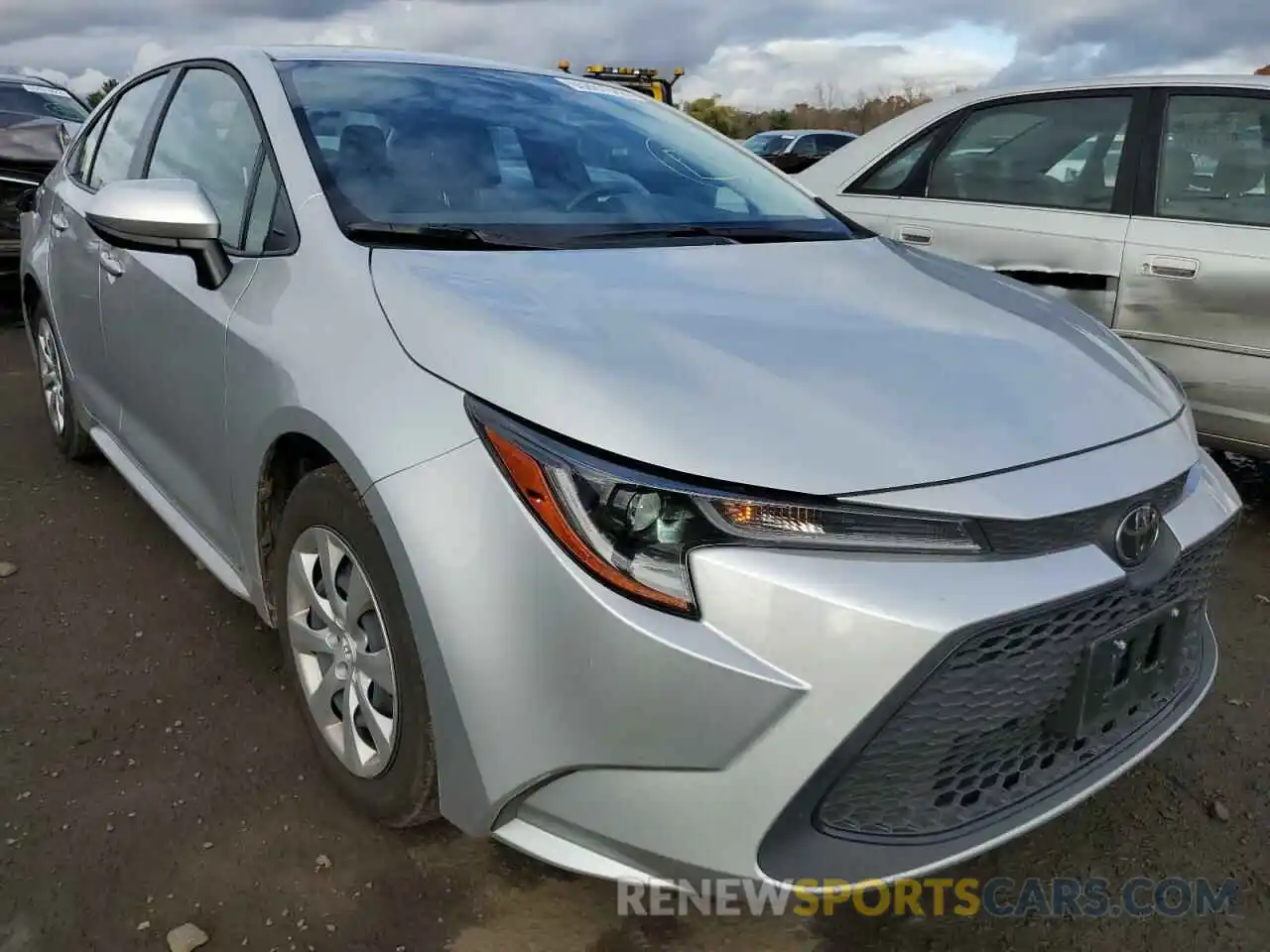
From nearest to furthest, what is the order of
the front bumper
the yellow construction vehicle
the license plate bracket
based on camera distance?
the front bumper
the license plate bracket
the yellow construction vehicle

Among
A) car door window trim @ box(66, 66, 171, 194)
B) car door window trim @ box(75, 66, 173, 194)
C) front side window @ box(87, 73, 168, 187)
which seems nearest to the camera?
car door window trim @ box(75, 66, 173, 194)

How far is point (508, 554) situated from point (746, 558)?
34 centimetres

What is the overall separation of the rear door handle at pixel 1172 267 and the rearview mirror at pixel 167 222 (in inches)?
114

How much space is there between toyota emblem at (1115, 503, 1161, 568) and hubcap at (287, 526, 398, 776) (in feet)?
3.83

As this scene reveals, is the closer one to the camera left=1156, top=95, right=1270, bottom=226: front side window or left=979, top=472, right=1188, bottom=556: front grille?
left=979, top=472, right=1188, bottom=556: front grille

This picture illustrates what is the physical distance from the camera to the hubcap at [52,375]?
3844 mm

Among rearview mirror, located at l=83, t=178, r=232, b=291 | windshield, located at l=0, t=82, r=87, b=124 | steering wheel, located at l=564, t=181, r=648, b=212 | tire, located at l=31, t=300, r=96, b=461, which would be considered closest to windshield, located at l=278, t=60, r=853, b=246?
steering wheel, located at l=564, t=181, r=648, b=212

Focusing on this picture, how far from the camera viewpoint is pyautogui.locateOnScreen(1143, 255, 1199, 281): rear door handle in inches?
135

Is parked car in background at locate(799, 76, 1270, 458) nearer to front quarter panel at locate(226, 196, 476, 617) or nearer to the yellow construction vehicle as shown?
front quarter panel at locate(226, 196, 476, 617)

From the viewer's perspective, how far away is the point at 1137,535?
1599 mm

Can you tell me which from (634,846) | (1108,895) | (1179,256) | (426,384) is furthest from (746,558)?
(1179,256)

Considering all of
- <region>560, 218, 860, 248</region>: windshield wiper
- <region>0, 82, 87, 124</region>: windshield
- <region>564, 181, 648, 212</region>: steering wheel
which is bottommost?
<region>560, 218, 860, 248</region>: windshield wiper

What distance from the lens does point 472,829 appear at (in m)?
1.65

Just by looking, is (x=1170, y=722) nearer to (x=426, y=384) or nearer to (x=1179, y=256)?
(x=426, y=384)
